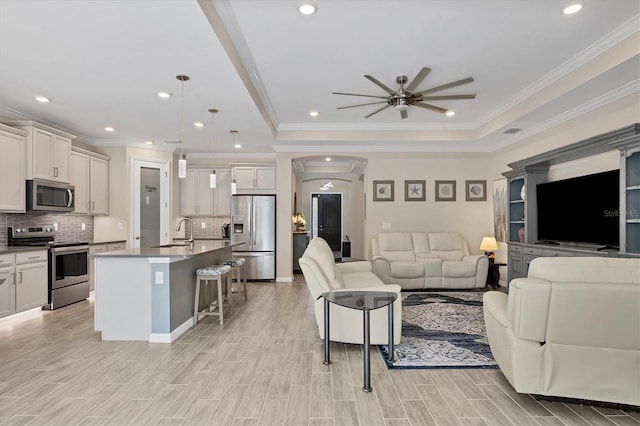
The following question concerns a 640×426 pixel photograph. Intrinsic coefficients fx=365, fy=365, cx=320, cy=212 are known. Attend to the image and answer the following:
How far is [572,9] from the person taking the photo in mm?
2848

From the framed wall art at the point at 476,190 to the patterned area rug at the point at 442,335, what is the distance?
90.3 inches

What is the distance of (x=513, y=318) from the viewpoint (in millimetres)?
2260

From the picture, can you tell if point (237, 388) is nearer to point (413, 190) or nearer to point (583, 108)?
point (583, 108)

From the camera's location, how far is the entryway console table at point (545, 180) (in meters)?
3.50

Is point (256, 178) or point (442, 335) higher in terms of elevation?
point (256, 178)

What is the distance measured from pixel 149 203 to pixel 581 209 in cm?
681

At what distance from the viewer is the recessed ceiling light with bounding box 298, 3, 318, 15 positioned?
2.76 meters

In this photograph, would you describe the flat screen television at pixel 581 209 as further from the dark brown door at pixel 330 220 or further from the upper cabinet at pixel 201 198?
the dark brown door at pixel 330 220

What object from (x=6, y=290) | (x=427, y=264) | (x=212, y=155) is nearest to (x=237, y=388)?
(x=6, y=290)

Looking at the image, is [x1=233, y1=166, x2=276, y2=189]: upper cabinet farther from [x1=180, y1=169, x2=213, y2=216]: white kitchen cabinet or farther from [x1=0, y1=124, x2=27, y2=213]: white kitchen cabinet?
[x1=0, y1=124, x2=27, y2=213]: white kitchen cabinet

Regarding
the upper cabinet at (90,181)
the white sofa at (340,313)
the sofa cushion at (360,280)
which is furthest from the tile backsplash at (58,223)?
the sofa cushion at (360,280)

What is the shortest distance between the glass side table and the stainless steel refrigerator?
4.05 meters

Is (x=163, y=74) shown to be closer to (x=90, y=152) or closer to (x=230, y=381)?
(x=230, y=381)

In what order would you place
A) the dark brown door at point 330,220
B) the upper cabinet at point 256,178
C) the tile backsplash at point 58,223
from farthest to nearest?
Answer: the dark brown door at point 330,220 < the upper cabinet at point 256,178 < the tile backsplash at point 58,223
